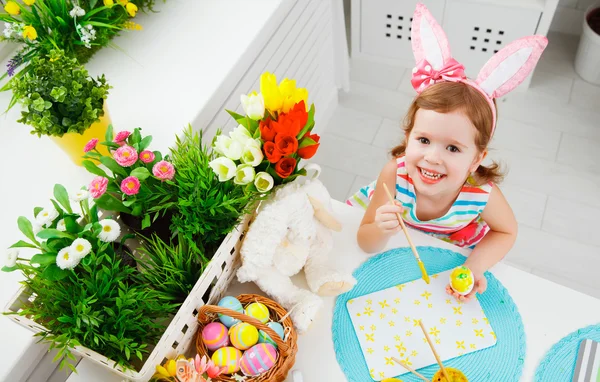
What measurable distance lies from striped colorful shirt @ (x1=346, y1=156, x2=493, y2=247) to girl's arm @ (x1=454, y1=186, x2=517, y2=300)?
0.09ft

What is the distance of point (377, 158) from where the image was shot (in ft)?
7.45

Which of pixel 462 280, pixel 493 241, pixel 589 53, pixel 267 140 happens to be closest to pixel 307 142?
pixel 267 140

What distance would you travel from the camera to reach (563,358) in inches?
39.0

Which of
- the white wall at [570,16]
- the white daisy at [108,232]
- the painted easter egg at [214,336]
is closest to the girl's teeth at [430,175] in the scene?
the painted easter egg at [214,336]

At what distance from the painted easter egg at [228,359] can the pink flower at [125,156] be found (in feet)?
1.29

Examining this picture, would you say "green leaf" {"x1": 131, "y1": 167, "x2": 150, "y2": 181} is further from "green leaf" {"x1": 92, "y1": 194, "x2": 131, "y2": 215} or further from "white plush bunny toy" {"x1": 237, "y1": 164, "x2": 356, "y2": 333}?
"white plush bunny toy" {"x1": 237, "y1": 164, "x2": 356, "y2": 333}

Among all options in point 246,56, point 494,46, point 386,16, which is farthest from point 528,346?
point 386,16

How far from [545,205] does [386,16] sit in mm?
1166

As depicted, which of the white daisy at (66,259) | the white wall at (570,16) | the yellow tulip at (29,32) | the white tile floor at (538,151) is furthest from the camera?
the white wall at (570,16)

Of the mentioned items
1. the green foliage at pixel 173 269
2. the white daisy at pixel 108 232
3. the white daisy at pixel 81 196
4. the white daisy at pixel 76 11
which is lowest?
the green foliage at pixel 173 269

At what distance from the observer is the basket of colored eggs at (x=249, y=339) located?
0.92 m

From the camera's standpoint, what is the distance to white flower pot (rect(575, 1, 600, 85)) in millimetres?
2283

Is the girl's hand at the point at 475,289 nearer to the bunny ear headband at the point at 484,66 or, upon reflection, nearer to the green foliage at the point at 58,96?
the bunny ear headband at the point at 484,66

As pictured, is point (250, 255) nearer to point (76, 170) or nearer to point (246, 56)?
point (76, 170)
